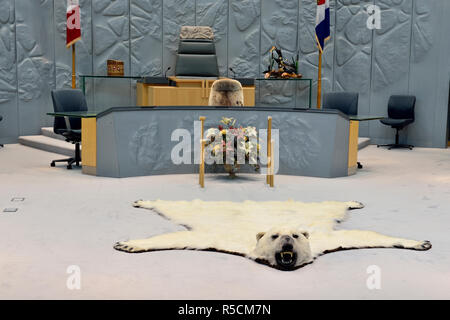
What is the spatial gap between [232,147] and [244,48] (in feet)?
14.4

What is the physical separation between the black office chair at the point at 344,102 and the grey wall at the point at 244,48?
235 cm

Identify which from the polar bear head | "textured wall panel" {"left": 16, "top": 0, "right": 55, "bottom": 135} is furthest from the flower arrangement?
"textured wall panel" {"left": 16, "top": 0, "right": 55, "bottom": 135}

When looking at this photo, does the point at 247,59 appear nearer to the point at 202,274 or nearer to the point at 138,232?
the point at 138,232

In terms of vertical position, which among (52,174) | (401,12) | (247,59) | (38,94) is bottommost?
(52,174)

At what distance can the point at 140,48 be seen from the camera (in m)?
10.1

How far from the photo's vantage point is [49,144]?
336 inches

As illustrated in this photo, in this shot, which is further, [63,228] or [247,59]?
[247,59]

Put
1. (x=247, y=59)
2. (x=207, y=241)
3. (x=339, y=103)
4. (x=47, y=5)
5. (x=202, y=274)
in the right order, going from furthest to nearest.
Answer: (x=247, y=59)
(x=47, y=5)
(x=339, y=103)
(x=207, y=241)
(x=202, y=274)

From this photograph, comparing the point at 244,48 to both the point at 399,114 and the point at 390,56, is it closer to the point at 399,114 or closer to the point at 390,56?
the point at 390,56

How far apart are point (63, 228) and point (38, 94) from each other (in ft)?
19.0

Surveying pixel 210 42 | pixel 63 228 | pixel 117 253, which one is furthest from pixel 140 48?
pixel 117 253

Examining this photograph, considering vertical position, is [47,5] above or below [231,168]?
above

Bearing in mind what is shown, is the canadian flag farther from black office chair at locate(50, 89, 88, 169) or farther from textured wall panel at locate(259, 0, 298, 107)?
textured wall panel at locate(259, 0, 298, 107)

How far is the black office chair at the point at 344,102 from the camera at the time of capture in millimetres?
7625
